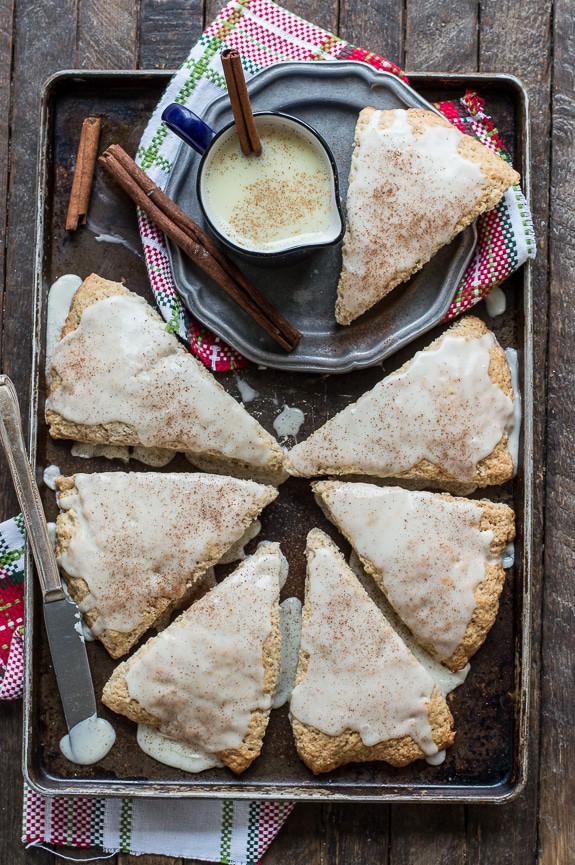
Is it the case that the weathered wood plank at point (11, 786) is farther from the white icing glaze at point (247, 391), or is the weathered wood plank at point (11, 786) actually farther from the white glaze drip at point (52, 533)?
the white icing glaze at point (247, 391)

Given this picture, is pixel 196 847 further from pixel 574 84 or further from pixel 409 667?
pixel 574 84

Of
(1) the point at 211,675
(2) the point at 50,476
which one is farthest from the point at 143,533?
(1) the point at 211,675

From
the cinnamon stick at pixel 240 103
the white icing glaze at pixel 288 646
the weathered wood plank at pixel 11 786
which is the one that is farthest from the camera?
the weathered wood plank at pixel 11 786

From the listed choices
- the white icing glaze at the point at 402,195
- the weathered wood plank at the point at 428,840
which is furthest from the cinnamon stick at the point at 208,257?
the weathered wood plank at the point at 428,840

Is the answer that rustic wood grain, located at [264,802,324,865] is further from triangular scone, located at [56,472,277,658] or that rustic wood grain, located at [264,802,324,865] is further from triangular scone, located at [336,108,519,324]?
triangular scone, located at [336,108,519,324]

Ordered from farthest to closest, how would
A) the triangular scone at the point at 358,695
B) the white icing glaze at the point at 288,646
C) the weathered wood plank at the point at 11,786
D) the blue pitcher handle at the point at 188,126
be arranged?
1. the weathered wood plank at the point at 11,786
2. the white icing glaze at the point at 288,646
3. the triangular scone at the point at 358,695
4. the blue pitcher handle at the point at 188,126

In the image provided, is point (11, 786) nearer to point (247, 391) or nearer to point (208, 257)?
point (247, 391)

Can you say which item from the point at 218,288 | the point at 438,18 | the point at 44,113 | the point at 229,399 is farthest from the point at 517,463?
A: the point at 44,113
